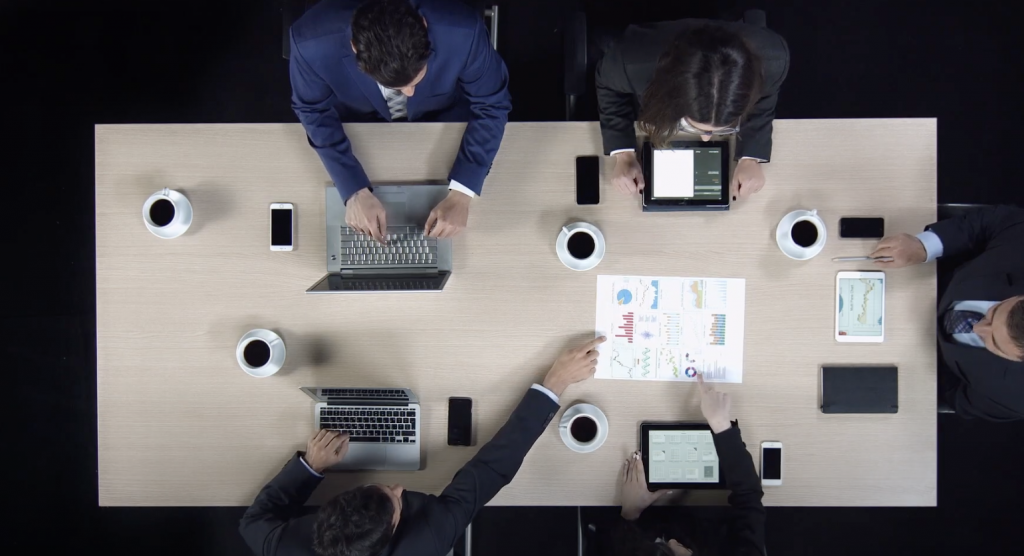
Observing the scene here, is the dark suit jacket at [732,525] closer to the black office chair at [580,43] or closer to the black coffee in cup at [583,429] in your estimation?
the black coffee in cup at [583,429]

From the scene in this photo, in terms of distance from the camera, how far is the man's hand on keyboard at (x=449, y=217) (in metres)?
1.50

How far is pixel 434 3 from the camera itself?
1384 millimetres

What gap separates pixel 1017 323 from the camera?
4.38 feet

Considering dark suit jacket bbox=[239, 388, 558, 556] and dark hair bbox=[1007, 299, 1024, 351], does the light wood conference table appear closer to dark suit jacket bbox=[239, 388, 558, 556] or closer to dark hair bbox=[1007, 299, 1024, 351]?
dark suit jacket bbox=[239, 388, 558, 556]

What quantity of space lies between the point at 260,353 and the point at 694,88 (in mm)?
1249

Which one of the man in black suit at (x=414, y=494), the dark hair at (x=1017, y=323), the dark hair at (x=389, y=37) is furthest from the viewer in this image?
the man in black suit at (x=414, y=494)

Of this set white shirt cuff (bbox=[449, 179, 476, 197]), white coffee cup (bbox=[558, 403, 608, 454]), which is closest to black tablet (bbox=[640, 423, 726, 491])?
white coffee cup (bbox=[558, 403, 608, 454])

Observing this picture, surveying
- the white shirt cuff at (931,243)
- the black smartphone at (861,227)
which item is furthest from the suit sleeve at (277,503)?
the white shirt cuff at (931,243)

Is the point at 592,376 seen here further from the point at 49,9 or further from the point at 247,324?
the point at 49,9

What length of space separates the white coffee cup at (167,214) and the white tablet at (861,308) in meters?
1.72

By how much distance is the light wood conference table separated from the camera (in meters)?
1.57

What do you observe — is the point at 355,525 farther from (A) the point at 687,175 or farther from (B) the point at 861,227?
(B) the point at 861,227

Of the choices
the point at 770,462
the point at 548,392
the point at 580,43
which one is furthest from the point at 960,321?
the point at 580,43

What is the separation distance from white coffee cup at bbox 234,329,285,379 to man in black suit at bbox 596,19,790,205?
38.8 inches
